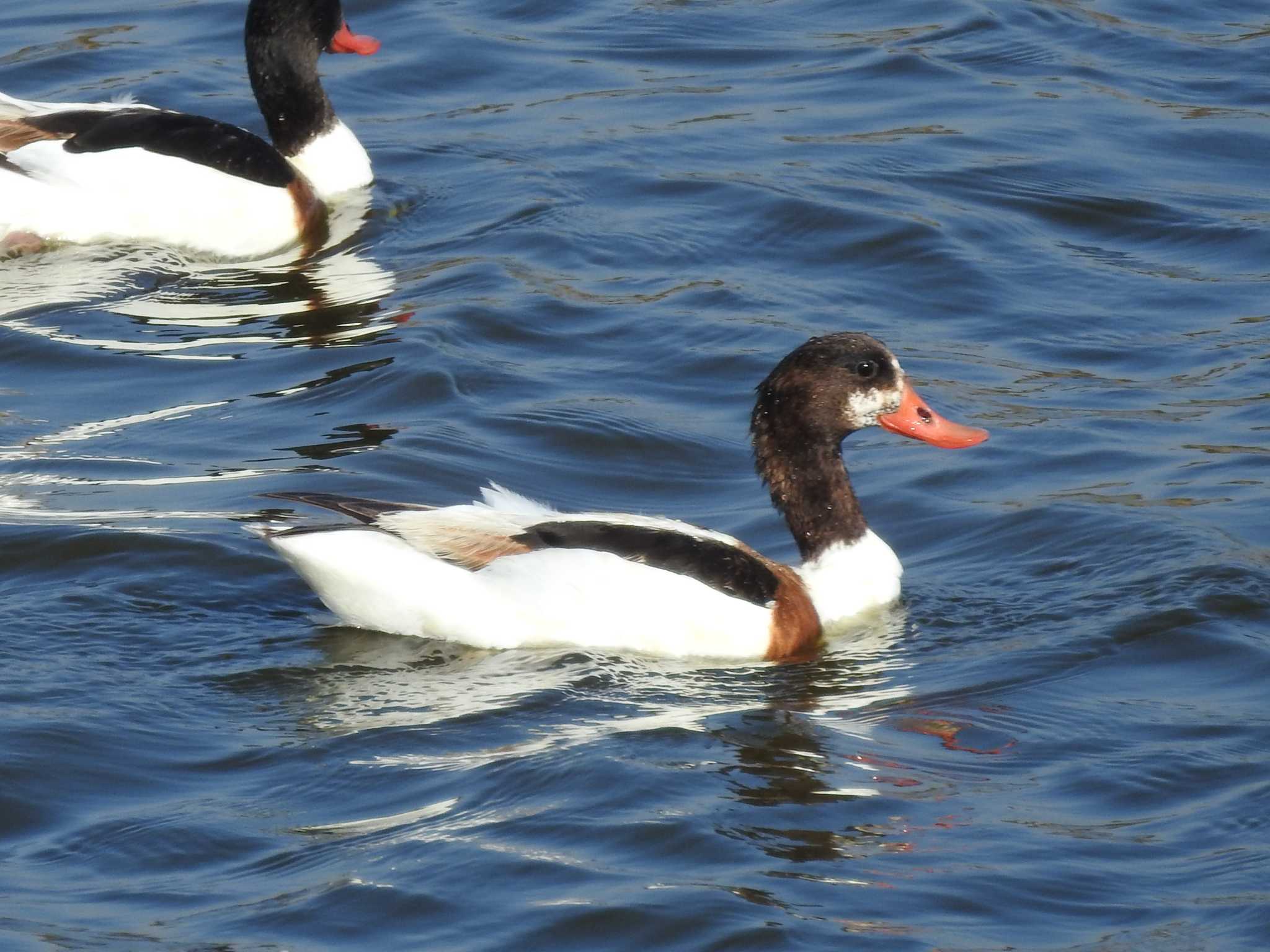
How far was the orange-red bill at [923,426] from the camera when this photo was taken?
895 centimetres

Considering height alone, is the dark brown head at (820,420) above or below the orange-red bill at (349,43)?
below

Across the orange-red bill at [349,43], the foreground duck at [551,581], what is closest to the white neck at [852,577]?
the foreground duck at [551,581]

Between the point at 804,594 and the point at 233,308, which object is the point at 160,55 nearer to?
the point at 233,308

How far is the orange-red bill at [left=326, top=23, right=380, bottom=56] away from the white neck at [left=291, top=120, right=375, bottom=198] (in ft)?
2.55

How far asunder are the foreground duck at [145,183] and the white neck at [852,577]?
5714 mm

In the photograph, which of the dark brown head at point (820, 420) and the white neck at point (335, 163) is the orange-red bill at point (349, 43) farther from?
the dark brown head at point (820, 420)

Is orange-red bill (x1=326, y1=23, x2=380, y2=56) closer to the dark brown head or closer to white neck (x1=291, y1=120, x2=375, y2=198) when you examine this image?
white neck (x1=291, y1=120, x2=375, y2=198)

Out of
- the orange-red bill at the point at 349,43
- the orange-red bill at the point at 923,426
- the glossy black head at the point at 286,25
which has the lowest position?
the orange-red bill at the point at 923,426

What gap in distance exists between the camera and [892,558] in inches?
347

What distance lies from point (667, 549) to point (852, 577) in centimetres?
90

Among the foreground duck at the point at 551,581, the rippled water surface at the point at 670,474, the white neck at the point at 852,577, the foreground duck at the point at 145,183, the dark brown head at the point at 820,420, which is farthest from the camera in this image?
the foreground duck at the point at 145,183

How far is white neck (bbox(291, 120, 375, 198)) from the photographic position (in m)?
14.0

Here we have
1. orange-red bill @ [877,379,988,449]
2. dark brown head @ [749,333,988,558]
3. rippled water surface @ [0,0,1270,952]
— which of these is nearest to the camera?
rippled water surface @ [0,0,1270,952]

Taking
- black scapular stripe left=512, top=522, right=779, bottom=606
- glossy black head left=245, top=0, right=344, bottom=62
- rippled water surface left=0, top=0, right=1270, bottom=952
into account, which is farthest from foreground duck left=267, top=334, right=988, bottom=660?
glossy black head left=245, top=0, right=344, bottom=62
